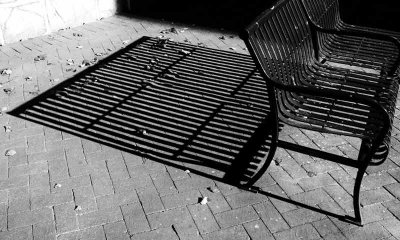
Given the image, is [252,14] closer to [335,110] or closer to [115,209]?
[335,110]

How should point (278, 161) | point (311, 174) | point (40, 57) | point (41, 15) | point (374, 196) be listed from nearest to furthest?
point (374, 196) → point (311, 174) → point (278, 161) → point (40, 57) → point (41, 15)

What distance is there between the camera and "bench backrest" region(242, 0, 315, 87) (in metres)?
2.97

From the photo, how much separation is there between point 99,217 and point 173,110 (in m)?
1.76

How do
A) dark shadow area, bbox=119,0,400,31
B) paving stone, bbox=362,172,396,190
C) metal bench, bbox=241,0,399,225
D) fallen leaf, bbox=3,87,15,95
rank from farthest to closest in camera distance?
dark shadow area, bbox=119,0,400,31 < fallen leaf, bbox=3,87,15,95 < paving stone, bbox=362,172,396,190 < metal bench, bbox=241,0,399,225

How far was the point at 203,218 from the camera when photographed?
312cm

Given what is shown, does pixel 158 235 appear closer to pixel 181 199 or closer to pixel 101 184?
pixel 181 199

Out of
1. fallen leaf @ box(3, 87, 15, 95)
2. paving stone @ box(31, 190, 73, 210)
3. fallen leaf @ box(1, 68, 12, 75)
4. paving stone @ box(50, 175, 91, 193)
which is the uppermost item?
paving stone @ box(31, 190, 73, 210)

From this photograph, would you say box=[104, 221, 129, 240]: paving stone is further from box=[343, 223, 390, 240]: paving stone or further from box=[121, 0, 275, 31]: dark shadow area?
box=[121, 0, 275, 31]: dark shadow area

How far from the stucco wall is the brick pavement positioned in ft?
8.43

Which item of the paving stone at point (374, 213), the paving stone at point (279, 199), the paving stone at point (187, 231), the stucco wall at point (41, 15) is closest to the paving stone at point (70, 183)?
the paving stone at point (187, 231)

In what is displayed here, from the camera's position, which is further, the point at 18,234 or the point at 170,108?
the point at 170,108

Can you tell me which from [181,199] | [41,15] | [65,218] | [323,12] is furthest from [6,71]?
[323,12]

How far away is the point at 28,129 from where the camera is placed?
14.0 feet

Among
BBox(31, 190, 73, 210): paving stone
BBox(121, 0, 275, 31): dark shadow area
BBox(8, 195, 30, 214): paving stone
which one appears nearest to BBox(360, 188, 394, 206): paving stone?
BBox(31, 190, 73, 210): paving stone
